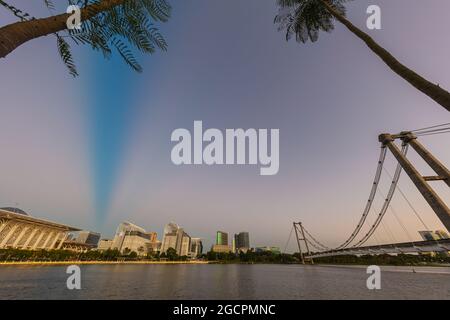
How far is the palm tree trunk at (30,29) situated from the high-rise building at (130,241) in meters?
181

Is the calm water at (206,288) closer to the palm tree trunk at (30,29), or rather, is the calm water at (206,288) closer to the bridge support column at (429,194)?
the bridge support column at (429,194)

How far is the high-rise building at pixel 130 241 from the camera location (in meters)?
166

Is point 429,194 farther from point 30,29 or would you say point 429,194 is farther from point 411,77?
point 30,29

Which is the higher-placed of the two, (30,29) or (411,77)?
(411,77)

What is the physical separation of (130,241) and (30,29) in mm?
188618

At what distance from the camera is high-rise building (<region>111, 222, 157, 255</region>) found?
546ft

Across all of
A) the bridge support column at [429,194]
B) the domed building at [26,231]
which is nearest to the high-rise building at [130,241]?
the domed building at [26,231]

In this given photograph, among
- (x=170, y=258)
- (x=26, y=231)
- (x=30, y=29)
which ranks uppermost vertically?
(x=26, y=231)

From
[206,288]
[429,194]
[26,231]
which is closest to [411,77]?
[429,194]

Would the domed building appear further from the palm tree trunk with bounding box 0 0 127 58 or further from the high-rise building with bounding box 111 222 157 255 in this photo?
the palm tree trunk with bounding box 0 0 127 58

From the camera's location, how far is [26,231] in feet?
336

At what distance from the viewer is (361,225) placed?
64.8 metres

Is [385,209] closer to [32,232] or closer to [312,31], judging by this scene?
[312,31]
